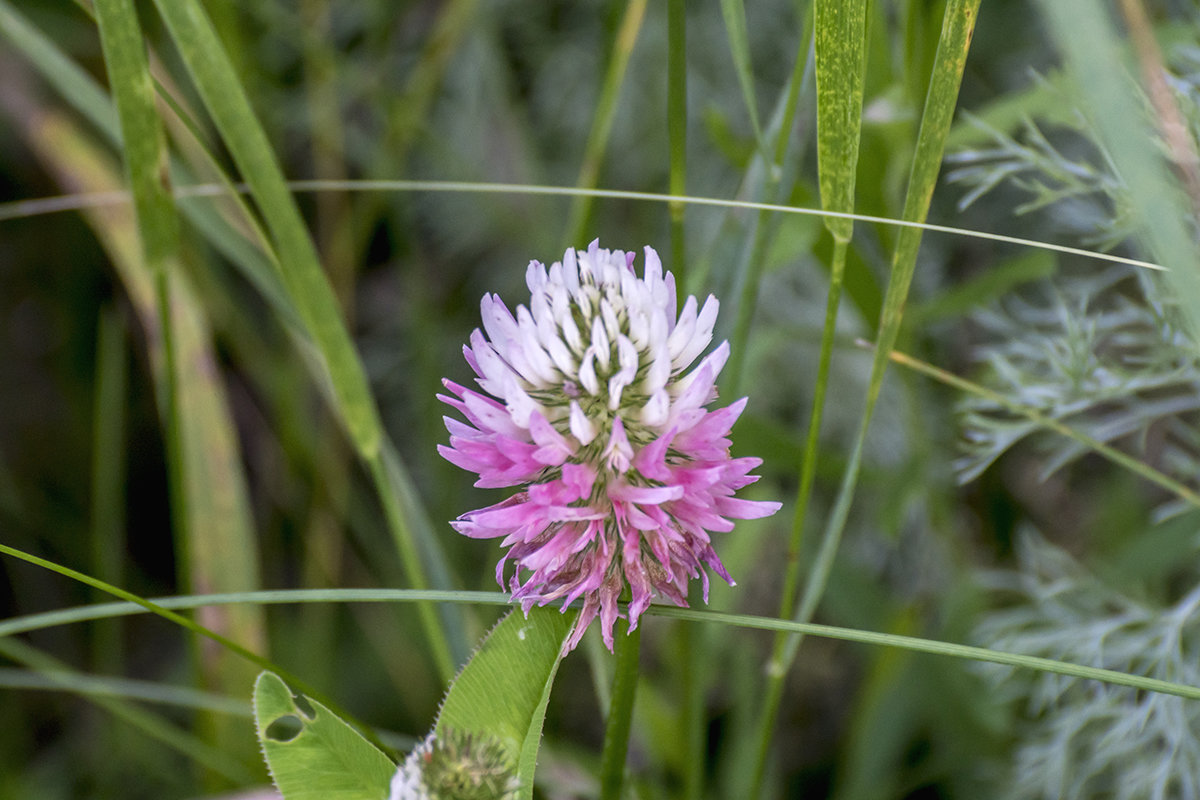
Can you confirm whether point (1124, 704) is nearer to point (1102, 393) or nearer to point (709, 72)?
point (1102, 393)

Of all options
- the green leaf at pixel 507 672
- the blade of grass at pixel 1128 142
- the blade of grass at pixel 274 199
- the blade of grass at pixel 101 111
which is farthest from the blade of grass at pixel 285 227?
the blade of grass at pixel 1128 142

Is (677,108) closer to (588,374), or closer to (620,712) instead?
(588,374)

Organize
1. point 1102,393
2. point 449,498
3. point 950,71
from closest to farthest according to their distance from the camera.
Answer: point 950,71
point 1102,393
point 449,498

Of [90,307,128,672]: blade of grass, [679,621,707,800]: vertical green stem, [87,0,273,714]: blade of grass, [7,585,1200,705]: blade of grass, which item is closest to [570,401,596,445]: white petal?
[7,585,1200,705]: blade of grass

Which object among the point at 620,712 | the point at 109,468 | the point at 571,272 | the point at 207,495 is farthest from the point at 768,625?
the point at 109,468

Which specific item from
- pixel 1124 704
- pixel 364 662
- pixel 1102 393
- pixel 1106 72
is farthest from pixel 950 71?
pixel 364 662

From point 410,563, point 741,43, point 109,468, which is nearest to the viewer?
point 741,43

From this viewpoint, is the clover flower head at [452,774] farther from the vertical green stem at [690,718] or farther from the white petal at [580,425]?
the vertical green stem at [690,718]
